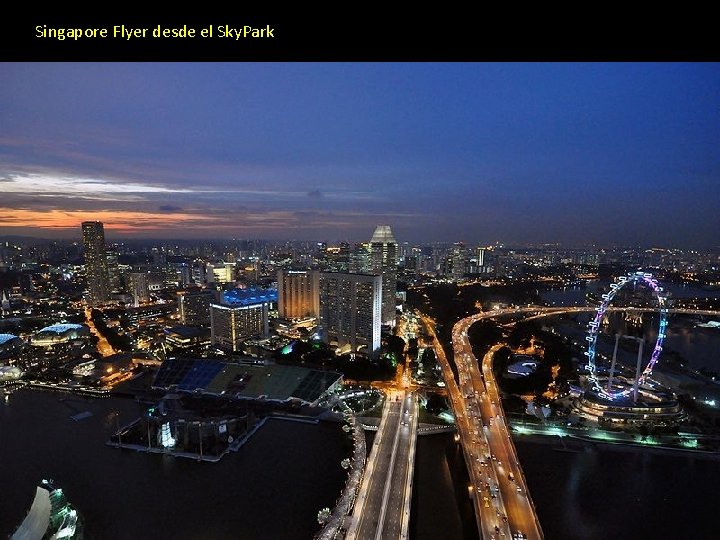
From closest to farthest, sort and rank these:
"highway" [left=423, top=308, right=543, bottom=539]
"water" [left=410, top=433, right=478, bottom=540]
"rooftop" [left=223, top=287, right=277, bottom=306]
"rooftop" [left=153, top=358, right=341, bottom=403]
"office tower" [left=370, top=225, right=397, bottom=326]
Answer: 1. "highway" [left=423, top=308, right=543, bottom=539]
2. "water" [left=410, top=433, right=478, bottom=540]
3. "rooftop" [left=153, top=358, right=341, bottom=403]
4. "office tower" [left=370, top=225, right=397, bottom=326]
5. "rooftop" [left=223, top=287, right=277, bottom=306]

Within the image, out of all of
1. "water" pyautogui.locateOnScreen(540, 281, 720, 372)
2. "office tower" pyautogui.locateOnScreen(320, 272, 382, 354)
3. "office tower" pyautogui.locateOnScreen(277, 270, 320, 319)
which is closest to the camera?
"water" pyautogui.locateOnScreen(540, 281, 720, 372)

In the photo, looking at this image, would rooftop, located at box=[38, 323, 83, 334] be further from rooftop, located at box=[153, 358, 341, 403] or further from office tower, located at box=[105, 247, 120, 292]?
office tower, located at box=[105, 247, 120, 292]

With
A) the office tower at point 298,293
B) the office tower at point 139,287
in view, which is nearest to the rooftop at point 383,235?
the office tower at point 298,293

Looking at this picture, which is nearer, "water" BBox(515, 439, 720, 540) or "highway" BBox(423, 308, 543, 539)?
"highway" BBox(423, 308, 543, 539)

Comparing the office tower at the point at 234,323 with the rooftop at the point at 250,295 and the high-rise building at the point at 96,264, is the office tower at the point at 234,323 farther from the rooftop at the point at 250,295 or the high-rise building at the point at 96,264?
the high-rise building at the point at 96,264
